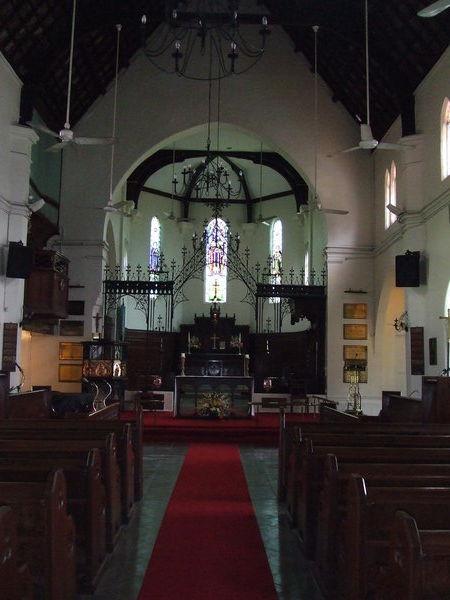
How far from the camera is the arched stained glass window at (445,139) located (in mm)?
12828

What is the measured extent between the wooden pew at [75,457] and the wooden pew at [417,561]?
2497 millimetres

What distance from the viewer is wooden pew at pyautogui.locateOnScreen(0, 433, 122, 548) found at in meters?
4.48

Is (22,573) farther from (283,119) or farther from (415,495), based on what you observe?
(283,119)

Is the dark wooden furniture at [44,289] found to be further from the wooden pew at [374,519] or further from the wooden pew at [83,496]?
the wooden pew at [374,519]

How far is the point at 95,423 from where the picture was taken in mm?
7422

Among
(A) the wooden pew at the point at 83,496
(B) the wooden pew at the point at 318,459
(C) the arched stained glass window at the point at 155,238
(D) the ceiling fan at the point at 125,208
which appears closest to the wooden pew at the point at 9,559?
(A) the wooden pew at the point at 83,496

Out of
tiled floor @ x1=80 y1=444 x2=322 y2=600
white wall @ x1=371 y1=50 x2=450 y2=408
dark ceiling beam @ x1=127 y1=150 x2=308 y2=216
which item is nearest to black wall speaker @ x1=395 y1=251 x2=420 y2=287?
white wall @ x1=371 y1=50 x2=450 y2=408

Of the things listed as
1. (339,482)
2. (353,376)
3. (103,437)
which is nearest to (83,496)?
(103,437)

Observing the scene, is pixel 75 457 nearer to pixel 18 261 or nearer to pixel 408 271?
pixel 18 261

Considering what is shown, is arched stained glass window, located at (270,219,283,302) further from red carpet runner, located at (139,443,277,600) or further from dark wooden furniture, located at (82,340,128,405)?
red carpet runner, located at (139,443,277,600)

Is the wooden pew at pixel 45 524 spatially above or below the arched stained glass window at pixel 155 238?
below

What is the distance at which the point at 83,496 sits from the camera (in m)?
4.48

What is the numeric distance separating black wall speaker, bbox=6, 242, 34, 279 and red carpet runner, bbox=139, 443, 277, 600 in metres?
6.81

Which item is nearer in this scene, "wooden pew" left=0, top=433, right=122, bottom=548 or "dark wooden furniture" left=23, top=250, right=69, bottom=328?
"wooden pew" left=0, top=433, right=122, bottom=548
